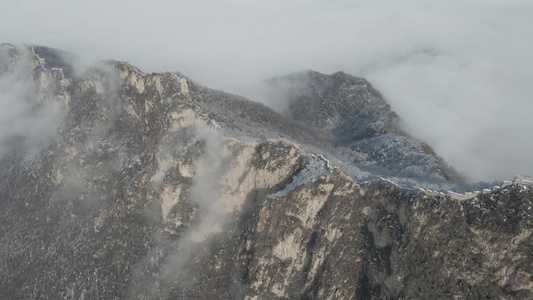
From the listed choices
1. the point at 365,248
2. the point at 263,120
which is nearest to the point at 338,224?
the point at 365,248

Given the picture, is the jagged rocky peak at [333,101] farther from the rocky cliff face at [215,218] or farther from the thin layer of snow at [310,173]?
the thin layer of snow at [310,173]

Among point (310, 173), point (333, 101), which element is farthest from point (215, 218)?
point (333, 101)

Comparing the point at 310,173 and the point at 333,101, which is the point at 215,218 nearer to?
the point at 310,173

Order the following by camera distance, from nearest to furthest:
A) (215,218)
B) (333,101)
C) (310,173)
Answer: (310,173) < (215,218) < (333,101)

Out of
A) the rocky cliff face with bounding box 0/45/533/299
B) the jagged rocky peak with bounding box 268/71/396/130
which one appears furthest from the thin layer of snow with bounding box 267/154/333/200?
the jagged rocky peak with bounding box 268/71/396/130

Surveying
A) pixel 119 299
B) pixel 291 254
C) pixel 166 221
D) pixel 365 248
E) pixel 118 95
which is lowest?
pixel 119 299

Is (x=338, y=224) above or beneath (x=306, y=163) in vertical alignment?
beneath

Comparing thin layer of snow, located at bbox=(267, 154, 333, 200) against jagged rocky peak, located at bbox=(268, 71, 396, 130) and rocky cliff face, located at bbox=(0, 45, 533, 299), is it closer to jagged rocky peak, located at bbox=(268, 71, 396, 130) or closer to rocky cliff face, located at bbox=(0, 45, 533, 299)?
Answer: rocky cliff face, located at bbox=(0, 45, 533, 299)

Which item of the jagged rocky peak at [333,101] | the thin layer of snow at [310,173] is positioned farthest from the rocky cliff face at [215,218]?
the jagged rocky peak at [333,101]

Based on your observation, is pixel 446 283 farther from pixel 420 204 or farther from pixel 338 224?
pixel 338 224
